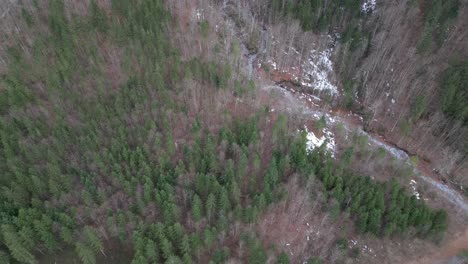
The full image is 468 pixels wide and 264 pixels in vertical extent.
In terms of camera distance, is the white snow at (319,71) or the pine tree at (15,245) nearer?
the pine tree at (15,245)

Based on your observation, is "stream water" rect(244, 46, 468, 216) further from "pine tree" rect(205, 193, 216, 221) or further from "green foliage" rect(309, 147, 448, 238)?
"pine tree" rect(205, 193, 216, 221)

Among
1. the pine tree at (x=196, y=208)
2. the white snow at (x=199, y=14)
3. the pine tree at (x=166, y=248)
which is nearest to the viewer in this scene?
the pine tree at (x=166, y=248)

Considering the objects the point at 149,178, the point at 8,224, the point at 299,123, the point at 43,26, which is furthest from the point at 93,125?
the point at 299,123

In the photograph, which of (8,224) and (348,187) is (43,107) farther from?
(348,187)

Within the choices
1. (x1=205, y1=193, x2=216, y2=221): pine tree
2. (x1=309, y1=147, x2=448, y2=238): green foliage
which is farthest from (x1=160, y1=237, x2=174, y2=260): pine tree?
(x1=309, y1=147, x2=448, y2=238): green foliage

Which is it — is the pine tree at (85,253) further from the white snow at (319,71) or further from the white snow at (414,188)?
the white snow at (319,71)

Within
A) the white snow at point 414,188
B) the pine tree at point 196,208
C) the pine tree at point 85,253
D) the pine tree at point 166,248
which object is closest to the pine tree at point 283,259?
the pine tree at point 196,208

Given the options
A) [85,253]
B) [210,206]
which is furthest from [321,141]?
[85,253]

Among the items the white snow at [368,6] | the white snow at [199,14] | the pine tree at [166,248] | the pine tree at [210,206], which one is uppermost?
the white snow at [368,6]
